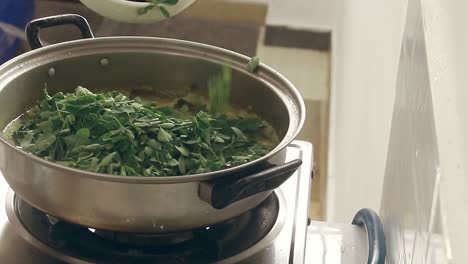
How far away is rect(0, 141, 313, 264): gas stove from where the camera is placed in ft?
2.24

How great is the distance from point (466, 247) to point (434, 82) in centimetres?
18

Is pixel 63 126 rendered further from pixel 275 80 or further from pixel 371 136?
pixel 371 136

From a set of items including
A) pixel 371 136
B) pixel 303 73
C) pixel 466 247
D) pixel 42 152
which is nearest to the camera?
pixel 466 247

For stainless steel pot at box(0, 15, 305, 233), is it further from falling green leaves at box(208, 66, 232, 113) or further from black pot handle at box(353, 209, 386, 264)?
black pot handle at box(353, 209, 386, 264)

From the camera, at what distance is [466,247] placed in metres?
0.44

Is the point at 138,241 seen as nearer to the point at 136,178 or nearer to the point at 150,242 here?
the point at 150,242

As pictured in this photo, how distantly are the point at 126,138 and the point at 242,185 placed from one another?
13 centimetres

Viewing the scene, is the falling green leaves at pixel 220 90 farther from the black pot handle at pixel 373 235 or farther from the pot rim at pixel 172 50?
the black pot handle at pixel 373 235

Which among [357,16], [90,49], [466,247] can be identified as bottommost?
[466,247]

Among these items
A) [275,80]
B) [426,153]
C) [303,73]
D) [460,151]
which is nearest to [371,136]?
[275,80]

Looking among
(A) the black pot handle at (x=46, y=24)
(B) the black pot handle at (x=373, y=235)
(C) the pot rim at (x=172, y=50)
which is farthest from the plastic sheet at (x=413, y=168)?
(A) the black pot handle at (x=46, y=24)

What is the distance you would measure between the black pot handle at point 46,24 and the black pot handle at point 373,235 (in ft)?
1.27

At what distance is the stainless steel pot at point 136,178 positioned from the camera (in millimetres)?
612

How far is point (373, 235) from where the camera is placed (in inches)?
33.0
